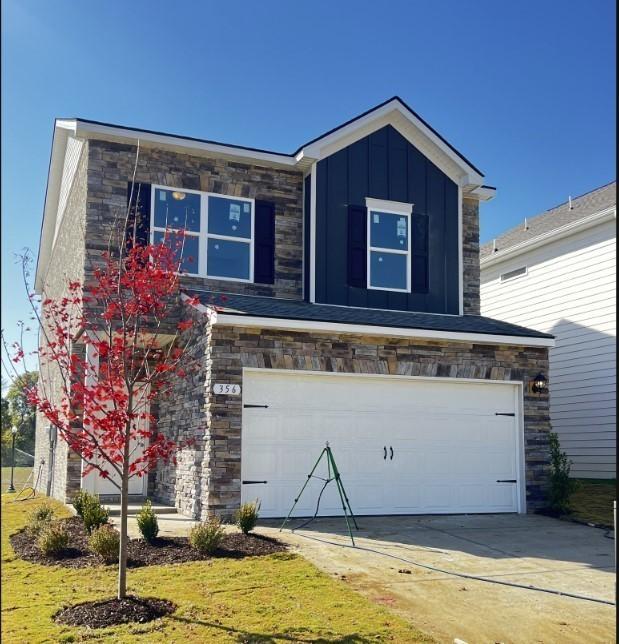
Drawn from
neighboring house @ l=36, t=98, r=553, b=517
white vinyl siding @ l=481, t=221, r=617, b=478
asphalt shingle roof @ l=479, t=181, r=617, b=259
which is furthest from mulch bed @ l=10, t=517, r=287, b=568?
asphalt shingle roof @ l=479, t=181, r=617, b=259

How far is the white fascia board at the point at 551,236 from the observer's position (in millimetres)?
16828

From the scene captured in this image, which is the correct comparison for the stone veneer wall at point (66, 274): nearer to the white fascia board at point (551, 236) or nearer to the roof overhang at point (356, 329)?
the roof overhang at point (356, 329)

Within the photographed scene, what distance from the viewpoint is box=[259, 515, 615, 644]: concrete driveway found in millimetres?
6363

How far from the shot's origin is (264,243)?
48.4 ft

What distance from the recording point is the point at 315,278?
1454 cm

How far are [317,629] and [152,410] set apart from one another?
8864 millimetres

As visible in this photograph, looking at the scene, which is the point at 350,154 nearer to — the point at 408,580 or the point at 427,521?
the point at 427,521

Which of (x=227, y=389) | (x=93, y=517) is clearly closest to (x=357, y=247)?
(x=227, y=389)

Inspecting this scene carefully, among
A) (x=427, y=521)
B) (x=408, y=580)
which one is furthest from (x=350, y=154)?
(x=408, y=580)

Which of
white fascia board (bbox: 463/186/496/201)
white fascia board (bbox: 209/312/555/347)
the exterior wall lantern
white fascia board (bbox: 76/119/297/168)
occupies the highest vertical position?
white fascia board (bbox: 76/119/297/168)

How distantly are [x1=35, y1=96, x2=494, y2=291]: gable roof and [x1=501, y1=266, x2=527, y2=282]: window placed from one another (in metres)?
3.82

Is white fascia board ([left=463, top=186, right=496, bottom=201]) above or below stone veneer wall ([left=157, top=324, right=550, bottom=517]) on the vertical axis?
above

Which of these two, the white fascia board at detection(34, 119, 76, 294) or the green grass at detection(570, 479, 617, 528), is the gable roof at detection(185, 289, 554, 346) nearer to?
the green grass at detection(570, 479, 617, 528)

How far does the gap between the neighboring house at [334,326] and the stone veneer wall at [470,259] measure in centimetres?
4
